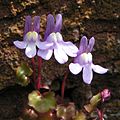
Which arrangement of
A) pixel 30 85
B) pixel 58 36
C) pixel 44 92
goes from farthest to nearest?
pixel 30 85, pixel 44 92, pixel 58 36

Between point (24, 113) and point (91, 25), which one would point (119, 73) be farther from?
point (24, 113)

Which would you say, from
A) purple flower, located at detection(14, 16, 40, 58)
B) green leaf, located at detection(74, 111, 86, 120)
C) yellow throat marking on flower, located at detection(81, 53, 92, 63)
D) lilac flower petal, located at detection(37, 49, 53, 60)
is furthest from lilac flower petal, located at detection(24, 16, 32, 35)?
green leaf, located at detection(74, 111, 86, 120)

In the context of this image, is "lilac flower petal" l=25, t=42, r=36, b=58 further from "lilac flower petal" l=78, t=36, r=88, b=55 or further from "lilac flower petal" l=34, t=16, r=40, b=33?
"lilac flower petal" l=78, t=36, r=88, b=55

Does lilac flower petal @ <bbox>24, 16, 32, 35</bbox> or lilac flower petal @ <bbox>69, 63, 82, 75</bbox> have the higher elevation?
lilac flower petal @ <bbox>24, 16, 32, 35</bbox>

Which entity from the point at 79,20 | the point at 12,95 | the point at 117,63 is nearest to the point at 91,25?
the point at 79,20

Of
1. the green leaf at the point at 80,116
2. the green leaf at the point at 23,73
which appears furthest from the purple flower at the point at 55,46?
the green leaf at the point at 80,116

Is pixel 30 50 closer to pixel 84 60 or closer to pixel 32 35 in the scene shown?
pixel 32 35

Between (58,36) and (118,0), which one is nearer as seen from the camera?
(58,36)
